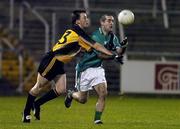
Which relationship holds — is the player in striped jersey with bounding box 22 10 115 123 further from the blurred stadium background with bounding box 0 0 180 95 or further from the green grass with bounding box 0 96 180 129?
the blurred stadium background with bounding box 0 0 180 95

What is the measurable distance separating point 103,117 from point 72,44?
3311 mm

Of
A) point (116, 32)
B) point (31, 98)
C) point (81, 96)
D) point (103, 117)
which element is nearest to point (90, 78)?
point (81, 96)

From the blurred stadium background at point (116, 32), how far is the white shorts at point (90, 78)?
13919 millimetres

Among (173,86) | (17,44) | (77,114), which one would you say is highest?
(17,44)

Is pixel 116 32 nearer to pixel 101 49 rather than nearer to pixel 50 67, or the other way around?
pixel 50 67

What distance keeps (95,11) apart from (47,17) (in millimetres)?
2266

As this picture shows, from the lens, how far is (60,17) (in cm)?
3597

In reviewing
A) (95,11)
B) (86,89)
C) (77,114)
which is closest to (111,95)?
(95,11)

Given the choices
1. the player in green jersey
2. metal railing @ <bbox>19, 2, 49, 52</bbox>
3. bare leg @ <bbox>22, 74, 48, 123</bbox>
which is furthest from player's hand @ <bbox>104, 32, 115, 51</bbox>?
metal railing @ <bbox>19, 2, 49, 52</bbox>

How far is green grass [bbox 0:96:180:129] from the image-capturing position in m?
16.1

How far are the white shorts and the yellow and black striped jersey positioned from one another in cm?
64

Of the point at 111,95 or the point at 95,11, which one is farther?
the point at 95,11

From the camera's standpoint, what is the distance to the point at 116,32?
3469 centimetres

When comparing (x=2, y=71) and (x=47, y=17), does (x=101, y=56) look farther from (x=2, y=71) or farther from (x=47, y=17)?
(x=47, y=17)
